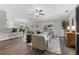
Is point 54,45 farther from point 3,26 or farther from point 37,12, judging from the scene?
point 3,26

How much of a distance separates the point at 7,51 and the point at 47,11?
1527mm

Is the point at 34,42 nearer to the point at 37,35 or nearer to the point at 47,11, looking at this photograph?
the point at 37,35

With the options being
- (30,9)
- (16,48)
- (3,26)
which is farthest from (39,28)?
(3,26)

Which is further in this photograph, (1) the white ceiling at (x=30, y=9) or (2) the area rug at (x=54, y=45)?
(2) the area rug at (x=54, y=45)

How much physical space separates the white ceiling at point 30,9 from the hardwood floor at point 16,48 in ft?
2.18

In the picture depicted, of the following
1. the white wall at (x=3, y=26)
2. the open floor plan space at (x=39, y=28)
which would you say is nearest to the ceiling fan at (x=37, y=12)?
the open floor plan space at (x=39, y=28)

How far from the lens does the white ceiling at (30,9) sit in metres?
2.59

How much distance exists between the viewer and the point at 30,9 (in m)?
2.63

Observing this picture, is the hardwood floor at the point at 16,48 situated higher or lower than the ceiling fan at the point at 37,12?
lower

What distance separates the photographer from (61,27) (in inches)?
104

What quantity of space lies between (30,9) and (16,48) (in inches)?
44.4

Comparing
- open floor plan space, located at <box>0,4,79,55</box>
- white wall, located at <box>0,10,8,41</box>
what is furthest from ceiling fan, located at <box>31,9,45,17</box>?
white wall, located at <box>0,10,8,41</box>

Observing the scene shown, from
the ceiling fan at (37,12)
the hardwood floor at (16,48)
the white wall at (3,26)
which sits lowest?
the hardwood floor at (16,48)

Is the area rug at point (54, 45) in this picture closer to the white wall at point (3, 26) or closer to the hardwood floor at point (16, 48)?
the hardwood floor at point (16, 48)
